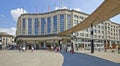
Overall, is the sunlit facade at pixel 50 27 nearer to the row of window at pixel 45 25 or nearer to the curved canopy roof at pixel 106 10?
the row of window at pixel 45 25

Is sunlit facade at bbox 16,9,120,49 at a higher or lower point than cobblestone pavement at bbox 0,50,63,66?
higher

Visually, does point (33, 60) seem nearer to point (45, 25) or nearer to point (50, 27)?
point (50, 27)

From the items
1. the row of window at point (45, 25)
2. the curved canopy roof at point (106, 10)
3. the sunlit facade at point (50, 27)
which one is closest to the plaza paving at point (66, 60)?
the curved canopy roof at point (106, 10)

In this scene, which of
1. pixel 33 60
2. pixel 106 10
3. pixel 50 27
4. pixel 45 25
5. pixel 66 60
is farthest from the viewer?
pixel 45 25

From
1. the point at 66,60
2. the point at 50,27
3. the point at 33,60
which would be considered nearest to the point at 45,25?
the point at 50,27

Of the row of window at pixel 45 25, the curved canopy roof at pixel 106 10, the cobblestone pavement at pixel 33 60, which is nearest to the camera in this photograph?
the cobblestone pavement at pixel 33 60

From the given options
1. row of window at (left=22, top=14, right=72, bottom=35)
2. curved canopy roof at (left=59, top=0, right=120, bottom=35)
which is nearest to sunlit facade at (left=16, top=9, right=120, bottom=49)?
row of window at (left=22, top=14, right=72, bottom=35)

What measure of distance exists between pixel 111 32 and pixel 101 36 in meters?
15.4

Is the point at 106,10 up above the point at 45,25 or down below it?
below

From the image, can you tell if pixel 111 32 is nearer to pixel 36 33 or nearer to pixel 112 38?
pixel 112 38

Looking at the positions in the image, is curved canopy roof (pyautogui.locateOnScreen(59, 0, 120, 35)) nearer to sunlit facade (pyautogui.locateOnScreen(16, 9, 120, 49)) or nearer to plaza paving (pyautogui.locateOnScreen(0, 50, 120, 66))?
plaza paving (pyautogui.locateOnScreen(0, 50, 120, 66))

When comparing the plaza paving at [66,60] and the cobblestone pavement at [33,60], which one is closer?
the plaza paving at [66,60]

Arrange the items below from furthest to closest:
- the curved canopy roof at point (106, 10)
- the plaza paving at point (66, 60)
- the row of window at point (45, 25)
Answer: the row of window at point (45, 25) → the curved canopy roof at point (106, 10) → the plaza paving at point (66, 60)

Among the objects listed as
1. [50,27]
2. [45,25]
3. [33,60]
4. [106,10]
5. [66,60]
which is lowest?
[33,60]
